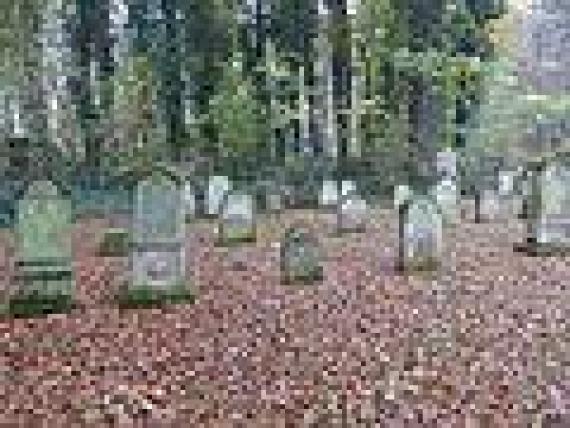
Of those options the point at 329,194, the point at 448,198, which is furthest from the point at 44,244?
the point at 448,198

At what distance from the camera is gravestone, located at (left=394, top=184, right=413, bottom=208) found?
3887mm

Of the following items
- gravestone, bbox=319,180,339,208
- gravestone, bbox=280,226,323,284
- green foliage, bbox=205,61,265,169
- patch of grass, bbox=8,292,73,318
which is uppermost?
green foliage, bbox=205,61,265,169

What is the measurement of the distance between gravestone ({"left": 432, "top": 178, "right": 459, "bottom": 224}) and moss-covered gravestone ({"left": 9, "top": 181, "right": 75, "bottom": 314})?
1.81m

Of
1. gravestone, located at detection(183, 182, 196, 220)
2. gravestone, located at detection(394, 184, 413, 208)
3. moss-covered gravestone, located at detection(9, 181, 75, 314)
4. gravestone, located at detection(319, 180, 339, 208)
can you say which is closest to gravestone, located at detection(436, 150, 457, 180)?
gravestone, located at detection(394, 184, 413, 208)

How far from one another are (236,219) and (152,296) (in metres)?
0.77

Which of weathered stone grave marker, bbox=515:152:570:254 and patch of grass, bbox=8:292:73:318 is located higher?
weathered stone grave marker, bbox=515:152:570:254

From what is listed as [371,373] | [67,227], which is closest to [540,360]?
[371,373]

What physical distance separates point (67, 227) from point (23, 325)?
44cm

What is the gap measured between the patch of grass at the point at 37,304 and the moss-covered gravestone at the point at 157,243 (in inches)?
9.6

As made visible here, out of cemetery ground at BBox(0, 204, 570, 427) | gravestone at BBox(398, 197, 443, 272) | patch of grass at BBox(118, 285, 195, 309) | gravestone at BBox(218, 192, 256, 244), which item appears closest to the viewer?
cemetery ground at BBox(0, 204, 570, 427)

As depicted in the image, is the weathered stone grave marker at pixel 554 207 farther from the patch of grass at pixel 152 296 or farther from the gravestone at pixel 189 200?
the patch of grass at pixel 152 296

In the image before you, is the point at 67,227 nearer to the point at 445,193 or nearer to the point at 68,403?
the point at 68,403

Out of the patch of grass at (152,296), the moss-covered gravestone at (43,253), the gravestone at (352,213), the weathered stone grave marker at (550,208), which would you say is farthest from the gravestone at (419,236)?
the moss-covered gravestone at (43,253)

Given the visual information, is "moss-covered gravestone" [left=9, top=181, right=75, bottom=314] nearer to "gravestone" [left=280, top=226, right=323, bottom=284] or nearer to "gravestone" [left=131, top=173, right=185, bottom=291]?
"gravestone" [left=131, top=173, right=185, bottom=291]
